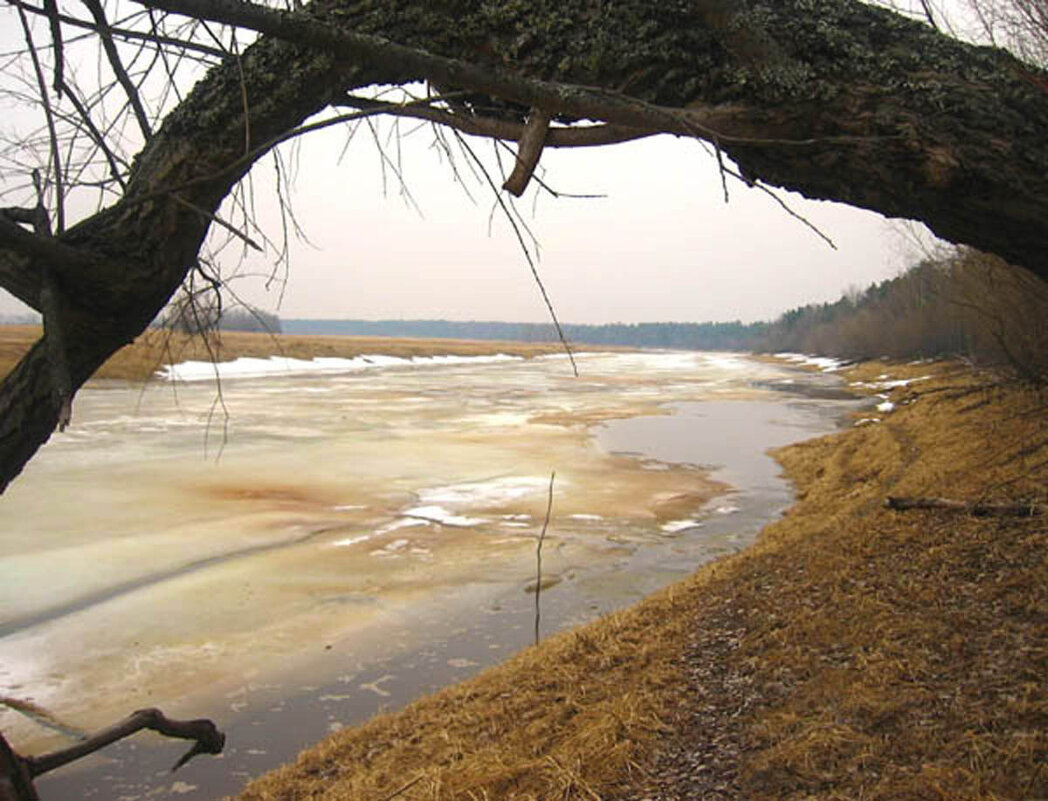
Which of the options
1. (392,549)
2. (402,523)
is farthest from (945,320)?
(392,549)

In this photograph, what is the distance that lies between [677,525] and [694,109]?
29.0 feet

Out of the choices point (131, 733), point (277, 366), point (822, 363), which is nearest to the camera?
point (131, 733)

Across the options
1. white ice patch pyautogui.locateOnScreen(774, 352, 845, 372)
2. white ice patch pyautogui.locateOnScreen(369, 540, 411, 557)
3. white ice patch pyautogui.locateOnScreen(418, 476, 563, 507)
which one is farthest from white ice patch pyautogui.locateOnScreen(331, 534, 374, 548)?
white ice patch pyautogui.locateOnScreen(774, 352, 845, 372)

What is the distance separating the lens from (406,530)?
10203 mm

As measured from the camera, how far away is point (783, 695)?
138 inches

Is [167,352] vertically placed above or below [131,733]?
above

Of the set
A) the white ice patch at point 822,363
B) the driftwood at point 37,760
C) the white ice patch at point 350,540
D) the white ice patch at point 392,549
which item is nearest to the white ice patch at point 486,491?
the white ice patch at point 350,540

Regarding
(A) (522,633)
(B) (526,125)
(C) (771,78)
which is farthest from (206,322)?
(A) (522,633)

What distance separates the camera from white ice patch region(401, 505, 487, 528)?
34.8 ft

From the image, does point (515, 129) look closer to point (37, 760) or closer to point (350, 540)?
point (37, 760)

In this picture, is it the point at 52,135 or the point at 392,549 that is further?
the point at 392,549

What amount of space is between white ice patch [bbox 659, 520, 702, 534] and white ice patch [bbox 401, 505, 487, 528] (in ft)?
8.37

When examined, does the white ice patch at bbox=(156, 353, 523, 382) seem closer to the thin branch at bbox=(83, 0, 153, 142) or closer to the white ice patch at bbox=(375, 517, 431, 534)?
the white ice patch at bbox=(375, 517, 431, 534)

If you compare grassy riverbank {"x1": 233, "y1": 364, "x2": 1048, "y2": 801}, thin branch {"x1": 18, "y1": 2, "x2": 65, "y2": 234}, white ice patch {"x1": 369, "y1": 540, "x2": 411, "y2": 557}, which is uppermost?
thin branch {"x1": 18, "y1": 2, "x2": 65, "y2": 234}
